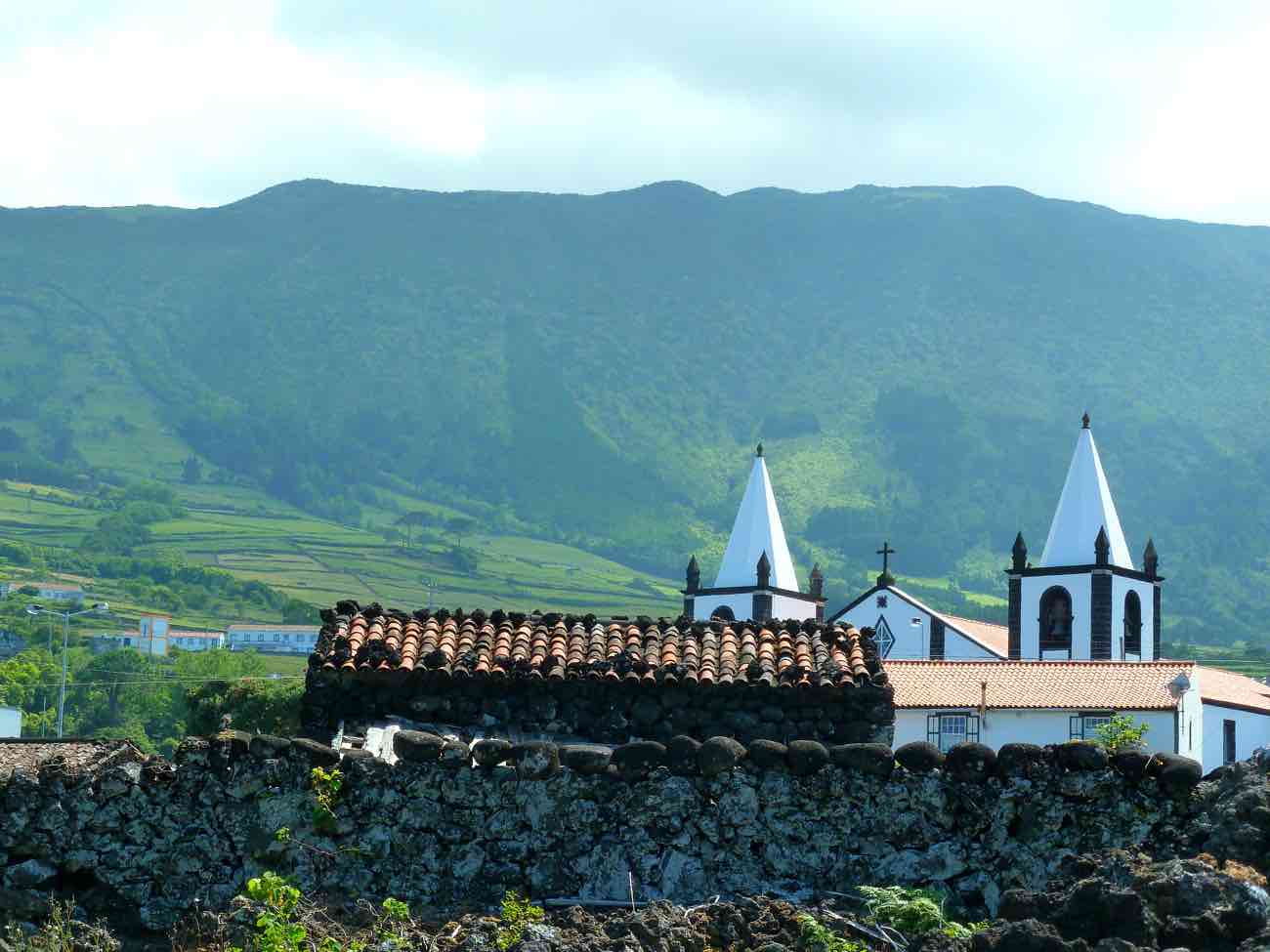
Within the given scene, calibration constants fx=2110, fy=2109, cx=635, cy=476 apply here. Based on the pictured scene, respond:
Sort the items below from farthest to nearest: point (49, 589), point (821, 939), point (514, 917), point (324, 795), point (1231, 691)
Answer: point (49, 589) → point (1231, 691) → point (324, 795) → point (514, 917) → point (821, 939)

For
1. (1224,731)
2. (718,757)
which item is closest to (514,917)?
(718,757)

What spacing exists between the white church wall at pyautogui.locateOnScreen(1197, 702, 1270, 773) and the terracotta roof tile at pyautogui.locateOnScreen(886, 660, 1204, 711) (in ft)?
19.2

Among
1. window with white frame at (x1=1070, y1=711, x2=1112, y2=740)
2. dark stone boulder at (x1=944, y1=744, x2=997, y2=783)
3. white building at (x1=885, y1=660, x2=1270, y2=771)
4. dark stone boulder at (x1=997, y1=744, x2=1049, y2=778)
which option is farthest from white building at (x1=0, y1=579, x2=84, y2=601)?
dark stone boulder at (x1=997, y1=744, x2=1049, y2=778)

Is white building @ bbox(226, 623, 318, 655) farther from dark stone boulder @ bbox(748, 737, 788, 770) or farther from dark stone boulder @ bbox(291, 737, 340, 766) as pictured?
dark stone boulder @ bbox(748, 737, 788, 770)

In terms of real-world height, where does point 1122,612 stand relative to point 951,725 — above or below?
above

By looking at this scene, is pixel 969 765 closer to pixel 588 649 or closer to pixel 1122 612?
pixel 588 649

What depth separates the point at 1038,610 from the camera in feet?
214

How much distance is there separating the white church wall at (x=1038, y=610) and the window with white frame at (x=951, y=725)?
51.5ft

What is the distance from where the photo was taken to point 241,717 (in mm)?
61188

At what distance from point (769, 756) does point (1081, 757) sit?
199 cm

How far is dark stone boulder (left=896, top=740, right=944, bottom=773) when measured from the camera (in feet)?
44.5

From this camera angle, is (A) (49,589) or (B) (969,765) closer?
(B) (969,765)

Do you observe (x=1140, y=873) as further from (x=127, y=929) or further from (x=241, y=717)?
(x=241, y=717)

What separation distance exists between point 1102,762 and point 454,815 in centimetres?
420
